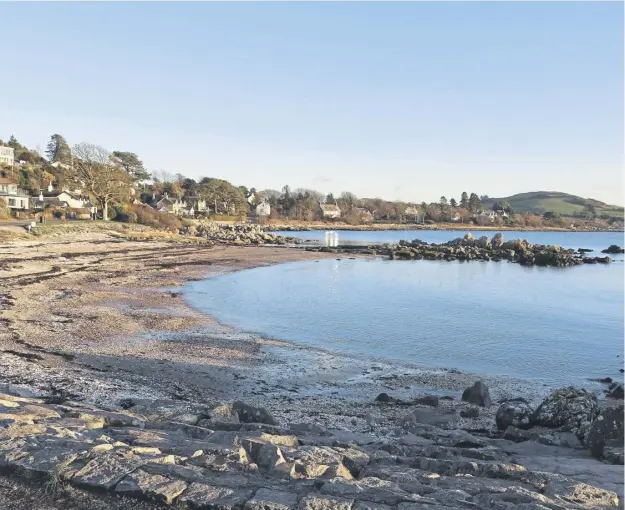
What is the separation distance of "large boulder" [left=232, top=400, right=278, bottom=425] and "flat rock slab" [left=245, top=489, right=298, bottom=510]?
11.8ft

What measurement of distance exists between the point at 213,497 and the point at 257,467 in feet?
3.00

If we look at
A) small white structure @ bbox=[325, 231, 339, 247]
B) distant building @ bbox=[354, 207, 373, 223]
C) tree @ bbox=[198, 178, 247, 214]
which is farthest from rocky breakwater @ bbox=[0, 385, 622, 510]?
distant building @ bbox=[354, 207, 373, 223]

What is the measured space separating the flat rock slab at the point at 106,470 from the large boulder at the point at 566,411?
7.56m

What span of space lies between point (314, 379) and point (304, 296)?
15.0 m

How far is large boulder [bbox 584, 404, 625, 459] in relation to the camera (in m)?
7.99

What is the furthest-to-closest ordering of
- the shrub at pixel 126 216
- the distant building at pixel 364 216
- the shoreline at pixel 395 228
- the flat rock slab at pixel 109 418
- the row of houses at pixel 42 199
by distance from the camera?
the distant building at pixel 364 216 → the shoreline at pixel 395 228 → the shrub at pixel 126 216 → the row of houses at pixel 42 199 → the flat rock slab at pixel 109 418

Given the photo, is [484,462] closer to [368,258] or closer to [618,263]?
[368,258]

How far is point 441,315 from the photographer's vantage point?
23656mm

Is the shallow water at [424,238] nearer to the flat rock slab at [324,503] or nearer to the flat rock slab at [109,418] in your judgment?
the flat rock slab at [109,418]

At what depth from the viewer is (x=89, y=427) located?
6551mm

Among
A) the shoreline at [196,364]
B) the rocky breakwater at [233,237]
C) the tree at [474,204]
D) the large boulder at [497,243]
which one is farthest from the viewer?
the tree at [474,204]

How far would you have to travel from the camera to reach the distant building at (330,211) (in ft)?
488

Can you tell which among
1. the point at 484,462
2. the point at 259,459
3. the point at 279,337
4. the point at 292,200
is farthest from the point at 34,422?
the point at 292,200

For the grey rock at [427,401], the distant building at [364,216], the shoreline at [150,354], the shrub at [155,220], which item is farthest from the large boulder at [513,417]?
the distant building at [364,216]
